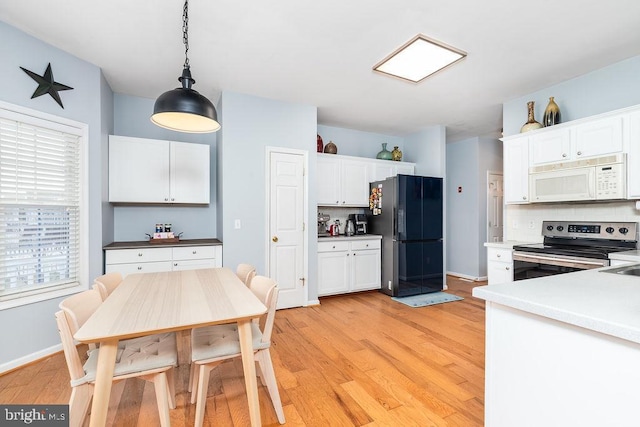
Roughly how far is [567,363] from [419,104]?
3553 millimetres

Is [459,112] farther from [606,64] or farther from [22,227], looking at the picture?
[22,227]

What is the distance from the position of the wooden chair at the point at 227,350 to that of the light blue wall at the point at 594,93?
367 centimetres

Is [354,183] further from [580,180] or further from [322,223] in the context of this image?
[580,180]

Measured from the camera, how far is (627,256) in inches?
92.1

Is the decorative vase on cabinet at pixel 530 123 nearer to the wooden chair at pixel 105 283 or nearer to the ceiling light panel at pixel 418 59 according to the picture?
the ceiling light panel at pixel 418 59

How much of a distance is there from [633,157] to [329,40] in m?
2.88

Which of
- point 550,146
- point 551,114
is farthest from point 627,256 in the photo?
point 551,114

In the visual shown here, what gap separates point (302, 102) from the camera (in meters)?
3.87

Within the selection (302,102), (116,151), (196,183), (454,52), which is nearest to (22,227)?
(116,151)

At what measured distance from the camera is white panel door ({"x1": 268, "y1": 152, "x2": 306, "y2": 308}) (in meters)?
3.76
